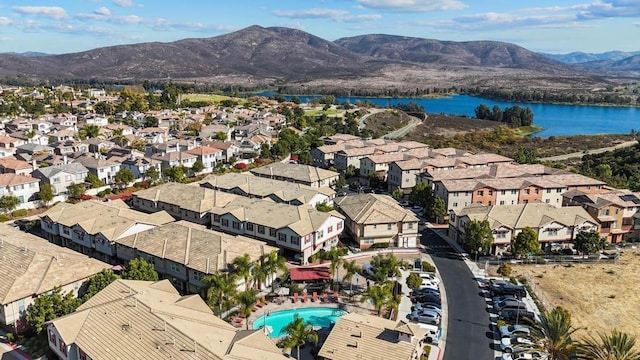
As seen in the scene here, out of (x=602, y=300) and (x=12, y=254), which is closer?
(x=12, y=254)

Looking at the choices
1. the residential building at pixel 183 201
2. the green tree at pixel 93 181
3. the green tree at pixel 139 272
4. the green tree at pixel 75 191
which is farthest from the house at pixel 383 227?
the green tree at pixel 93 181

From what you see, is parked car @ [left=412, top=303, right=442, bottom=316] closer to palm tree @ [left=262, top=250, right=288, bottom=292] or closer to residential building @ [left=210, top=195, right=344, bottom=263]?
palm tree @ [left=262, top=250, right=288, bottom=292]

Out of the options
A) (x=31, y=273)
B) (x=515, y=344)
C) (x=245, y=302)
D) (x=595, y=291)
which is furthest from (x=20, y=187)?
(x=595, y=291)

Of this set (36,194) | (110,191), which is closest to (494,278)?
(110,191)

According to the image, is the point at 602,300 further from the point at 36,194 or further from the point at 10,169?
the point at 10,169

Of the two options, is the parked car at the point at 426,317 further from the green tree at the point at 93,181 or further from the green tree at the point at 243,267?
the green tree at the point at 93,181

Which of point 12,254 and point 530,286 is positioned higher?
point 12,254
